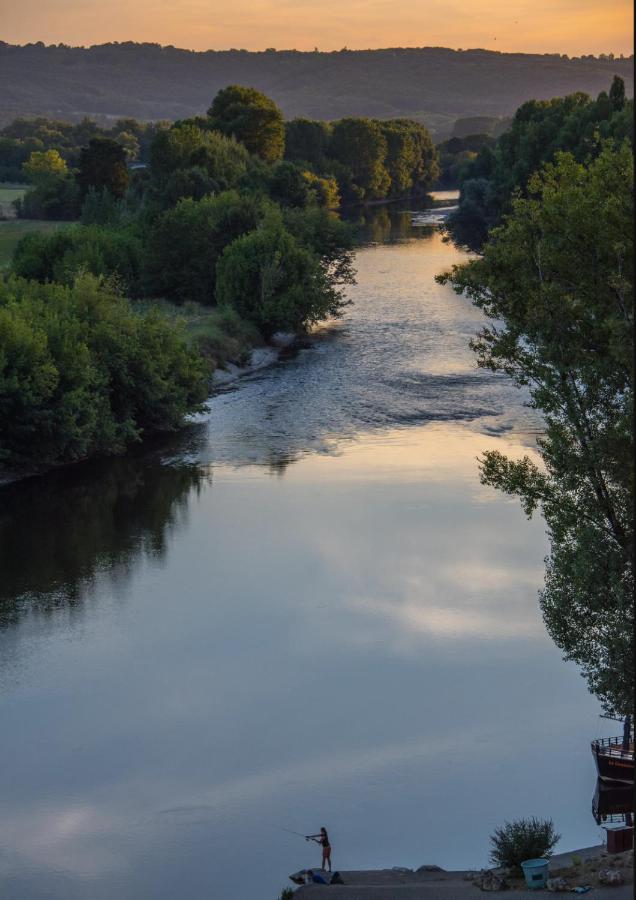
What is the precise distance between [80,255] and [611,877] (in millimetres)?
52227

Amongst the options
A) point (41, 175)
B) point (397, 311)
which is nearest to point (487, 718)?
point (397, 311)

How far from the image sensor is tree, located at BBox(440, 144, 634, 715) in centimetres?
1984

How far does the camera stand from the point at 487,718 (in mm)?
25922

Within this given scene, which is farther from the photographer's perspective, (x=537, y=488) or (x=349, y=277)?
(x=349, y=277)

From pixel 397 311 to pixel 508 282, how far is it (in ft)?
154

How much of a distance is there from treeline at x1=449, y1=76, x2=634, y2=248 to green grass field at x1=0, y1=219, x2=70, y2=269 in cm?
3103

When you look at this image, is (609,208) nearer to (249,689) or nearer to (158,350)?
(249,689)

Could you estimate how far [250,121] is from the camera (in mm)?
115312

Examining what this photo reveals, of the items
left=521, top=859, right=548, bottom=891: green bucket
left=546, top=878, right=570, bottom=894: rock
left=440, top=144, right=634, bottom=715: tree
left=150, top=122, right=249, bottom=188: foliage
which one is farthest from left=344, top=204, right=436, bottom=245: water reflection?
left=546, top=878, right=570, bottom=894: rock

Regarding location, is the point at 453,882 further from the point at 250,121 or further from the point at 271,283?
the point at 250,121

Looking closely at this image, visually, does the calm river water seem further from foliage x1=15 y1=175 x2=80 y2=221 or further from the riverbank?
foliage x1=15 y1=175 x2=80 y2=221

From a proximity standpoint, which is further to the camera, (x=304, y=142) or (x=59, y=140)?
(x=59, y=140)

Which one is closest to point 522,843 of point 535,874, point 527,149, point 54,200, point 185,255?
point 535,874

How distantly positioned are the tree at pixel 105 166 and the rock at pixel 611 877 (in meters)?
82.2
